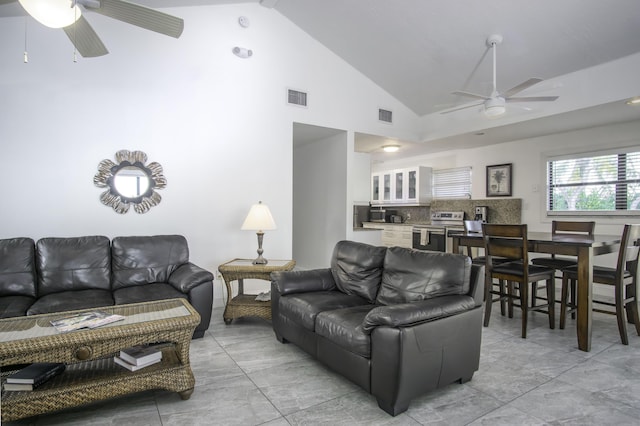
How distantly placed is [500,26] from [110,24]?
13.7 feet

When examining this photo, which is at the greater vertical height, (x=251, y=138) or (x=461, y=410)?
(x=251, y=138)

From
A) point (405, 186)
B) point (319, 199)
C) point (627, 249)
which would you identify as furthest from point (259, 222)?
point (405, 186)

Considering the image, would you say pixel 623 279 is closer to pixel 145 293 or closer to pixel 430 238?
pixel 430 238

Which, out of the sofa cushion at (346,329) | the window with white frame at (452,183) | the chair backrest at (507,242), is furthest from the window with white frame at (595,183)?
the sofa cushion at (346,329)

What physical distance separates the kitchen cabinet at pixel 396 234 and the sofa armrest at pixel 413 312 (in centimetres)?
447

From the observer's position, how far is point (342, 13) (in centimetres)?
450

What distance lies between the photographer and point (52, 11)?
1840mm

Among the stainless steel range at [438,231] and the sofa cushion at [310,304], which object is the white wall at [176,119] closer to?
the sofa cushion at [310,304]

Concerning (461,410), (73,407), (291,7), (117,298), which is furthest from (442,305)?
(291,7)

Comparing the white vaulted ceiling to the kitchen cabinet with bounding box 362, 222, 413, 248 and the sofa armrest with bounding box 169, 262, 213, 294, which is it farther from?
the sofa armrest with bounding box 169, 262, 213, 294

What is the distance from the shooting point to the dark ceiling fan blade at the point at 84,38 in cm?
228

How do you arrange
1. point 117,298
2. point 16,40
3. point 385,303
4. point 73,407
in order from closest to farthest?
point 73,407
point 385,303
point 117,298
point 16,40

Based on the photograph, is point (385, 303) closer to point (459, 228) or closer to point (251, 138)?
point (251, 138)

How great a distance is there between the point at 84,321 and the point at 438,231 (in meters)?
5.31
